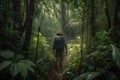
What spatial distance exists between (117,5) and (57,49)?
12.3 feet

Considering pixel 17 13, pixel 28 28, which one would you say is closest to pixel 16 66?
pixel 28 28

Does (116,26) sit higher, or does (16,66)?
(116,26)

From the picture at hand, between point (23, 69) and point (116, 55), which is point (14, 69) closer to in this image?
point (23, 69)

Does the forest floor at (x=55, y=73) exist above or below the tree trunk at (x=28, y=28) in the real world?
below

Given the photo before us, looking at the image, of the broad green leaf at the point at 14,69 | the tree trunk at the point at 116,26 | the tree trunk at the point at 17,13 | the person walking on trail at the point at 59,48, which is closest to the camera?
the broad green leaf at the point at 14,69

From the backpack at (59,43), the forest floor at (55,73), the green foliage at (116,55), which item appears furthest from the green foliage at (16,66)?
the backpack at (59,43)

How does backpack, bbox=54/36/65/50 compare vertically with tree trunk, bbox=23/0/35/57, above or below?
below

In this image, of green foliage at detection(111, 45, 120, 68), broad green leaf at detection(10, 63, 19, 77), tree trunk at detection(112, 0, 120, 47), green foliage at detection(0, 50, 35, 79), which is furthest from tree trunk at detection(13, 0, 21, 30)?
green foliage at detection(111, 45, 120, 68)

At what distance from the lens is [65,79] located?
22.4ft

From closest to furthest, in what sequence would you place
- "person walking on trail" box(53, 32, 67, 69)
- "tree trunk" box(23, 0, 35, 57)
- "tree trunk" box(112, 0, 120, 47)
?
1. "tree trunk" box(112, 0, 120, 47)
2. "tree trunk" box(23, 0, 35, 57)
3. "person walking on trail" box(53, 32, 67, 69)

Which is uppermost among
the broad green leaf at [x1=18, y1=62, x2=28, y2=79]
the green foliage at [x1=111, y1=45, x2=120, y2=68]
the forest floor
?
the green foliage at [x1=111, y1=45, x2=120, y2=68]

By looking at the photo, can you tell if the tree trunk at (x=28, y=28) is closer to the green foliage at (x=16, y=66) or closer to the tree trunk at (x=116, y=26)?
the green foliage at (x=16, y=66)

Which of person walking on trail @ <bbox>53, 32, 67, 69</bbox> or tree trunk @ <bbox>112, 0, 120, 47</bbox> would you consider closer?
tree trunk @ <bbox>112, 0, 120, 47</bbox>

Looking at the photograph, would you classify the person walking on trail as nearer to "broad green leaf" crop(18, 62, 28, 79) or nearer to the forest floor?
the forest floor
